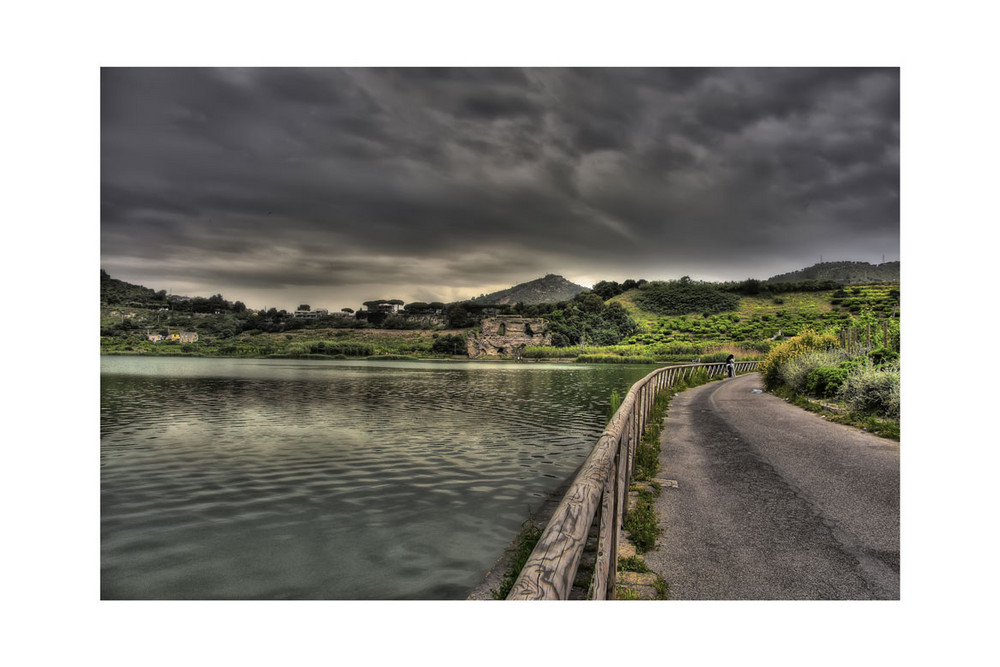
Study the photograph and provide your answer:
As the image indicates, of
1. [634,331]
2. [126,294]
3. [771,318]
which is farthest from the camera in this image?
[634,331]

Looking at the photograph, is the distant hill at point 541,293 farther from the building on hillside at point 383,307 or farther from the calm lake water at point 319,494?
the calm lake water at point 319,494

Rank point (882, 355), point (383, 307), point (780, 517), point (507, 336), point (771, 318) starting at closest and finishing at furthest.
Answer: point (780, 517) < point (882, 355) < point (771, 318) < point (507, 336) < point (383, 307)

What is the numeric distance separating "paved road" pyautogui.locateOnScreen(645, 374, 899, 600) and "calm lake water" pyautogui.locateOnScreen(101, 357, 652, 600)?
227 cm

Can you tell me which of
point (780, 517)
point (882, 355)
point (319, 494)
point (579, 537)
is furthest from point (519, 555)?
point (882, 355)

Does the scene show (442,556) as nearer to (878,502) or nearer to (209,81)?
(878,502)

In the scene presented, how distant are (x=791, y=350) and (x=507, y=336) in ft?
195

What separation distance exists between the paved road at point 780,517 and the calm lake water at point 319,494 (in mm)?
2274

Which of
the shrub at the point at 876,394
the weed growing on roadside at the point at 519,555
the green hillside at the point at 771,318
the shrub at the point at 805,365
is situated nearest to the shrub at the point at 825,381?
the shrub at the point at 805,365

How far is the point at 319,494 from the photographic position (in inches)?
326

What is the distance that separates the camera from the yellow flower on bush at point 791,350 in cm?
1980

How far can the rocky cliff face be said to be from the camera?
77.8m

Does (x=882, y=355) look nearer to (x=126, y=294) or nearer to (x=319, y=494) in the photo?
A: (x=319, y=494)

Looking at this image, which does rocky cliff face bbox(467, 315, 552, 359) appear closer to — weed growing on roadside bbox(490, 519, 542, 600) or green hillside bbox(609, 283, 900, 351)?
green hillside bbox(609, 283, 900, 351)

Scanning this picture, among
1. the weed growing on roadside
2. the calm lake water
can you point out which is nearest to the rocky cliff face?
the calm lake water
